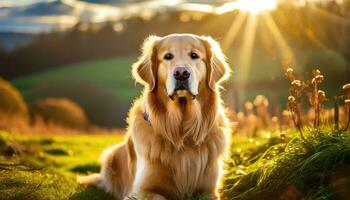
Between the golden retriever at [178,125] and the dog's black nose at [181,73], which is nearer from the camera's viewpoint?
the dog's black nose at [181,73]

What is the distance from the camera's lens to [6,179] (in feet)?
19.5

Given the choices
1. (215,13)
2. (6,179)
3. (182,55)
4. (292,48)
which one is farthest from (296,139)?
(215,13)

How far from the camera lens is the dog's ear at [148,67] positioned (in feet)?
19.4

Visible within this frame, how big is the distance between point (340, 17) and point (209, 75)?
7050 millimetres

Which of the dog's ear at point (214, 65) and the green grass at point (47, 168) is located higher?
the dog's ear at point (214, 65)

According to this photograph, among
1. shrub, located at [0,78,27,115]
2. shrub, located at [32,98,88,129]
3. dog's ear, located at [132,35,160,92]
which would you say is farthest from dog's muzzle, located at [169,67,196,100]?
shrub, located at [32,98,88,129]

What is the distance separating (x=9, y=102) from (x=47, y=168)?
33.4 ft

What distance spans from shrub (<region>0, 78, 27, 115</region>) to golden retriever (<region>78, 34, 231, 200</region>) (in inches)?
483

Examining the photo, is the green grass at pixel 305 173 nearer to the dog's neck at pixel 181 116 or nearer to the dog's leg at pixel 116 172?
the dog's neck at pixel 181 116

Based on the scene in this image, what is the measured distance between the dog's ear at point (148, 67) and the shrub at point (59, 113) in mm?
17108

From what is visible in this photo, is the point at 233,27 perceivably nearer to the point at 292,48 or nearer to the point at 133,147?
the point at 292,48

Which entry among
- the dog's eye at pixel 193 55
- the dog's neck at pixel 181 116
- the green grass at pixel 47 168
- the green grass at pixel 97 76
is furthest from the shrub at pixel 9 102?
the green grass at pixel 97 76

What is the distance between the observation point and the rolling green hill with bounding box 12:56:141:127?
30906mm

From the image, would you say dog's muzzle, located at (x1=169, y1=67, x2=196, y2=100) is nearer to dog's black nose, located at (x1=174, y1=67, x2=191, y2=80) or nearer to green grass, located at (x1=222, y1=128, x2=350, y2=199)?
dog's black nose, located at (x1=174, y1=67, x2=191, y2=80)
